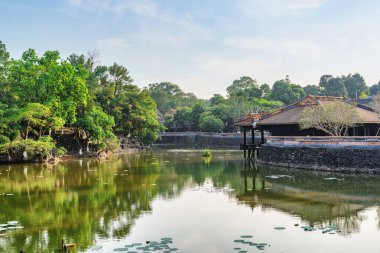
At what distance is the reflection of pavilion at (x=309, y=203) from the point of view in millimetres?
16031

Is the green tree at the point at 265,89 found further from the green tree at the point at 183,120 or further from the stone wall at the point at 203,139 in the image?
the stone wall at the point at 203,139

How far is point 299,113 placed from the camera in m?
36.7

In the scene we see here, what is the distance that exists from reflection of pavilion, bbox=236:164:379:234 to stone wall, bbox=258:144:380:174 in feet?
20.4

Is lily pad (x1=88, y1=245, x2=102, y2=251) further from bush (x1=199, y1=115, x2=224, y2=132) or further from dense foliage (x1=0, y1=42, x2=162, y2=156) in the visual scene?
bush (x1=199, y1=115, x2=224, y2=132)

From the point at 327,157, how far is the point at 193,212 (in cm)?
1569

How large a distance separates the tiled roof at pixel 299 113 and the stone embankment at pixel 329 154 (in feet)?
7.36

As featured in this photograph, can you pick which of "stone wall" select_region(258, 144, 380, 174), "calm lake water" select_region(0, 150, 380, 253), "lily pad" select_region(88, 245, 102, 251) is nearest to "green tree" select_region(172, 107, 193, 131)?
"stone wall" select_region(258, 144, 380, 174)

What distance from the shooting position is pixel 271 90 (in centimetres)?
9594

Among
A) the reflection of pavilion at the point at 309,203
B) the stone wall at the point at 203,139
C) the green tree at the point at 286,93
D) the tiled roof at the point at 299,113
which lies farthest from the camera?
the green tree at the point at 286,93

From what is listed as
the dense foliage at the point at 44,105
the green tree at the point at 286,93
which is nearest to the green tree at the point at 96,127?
the dense foliage at the point at 44,105

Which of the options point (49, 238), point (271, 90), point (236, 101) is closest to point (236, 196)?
point (49, 238)

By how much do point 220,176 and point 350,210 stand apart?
12.9m

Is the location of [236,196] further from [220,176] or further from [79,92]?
[79,92]

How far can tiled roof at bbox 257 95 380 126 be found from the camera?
35781 mm
